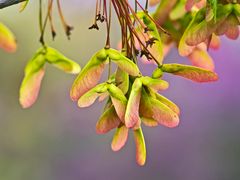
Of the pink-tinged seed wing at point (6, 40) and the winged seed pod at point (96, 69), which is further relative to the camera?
the pink-tinged seed wing at point (6, 40)

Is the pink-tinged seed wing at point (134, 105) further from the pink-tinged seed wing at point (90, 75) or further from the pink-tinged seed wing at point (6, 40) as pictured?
the pink-tinged seed wing at point (6, 40)

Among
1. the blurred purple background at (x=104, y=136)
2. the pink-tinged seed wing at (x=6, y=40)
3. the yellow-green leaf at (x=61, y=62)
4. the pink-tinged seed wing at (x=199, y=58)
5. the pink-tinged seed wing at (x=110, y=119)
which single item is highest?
the pink-tinged seed wing at (x=6, y=40)

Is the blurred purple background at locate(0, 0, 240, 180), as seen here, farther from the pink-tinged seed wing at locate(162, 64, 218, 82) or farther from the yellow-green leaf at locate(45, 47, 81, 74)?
the pink-tinged seed wing at locate(162, 64, 218, 82)

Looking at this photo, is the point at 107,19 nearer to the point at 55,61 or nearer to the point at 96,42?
the point at 55,61

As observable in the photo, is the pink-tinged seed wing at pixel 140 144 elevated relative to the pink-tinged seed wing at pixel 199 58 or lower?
lower

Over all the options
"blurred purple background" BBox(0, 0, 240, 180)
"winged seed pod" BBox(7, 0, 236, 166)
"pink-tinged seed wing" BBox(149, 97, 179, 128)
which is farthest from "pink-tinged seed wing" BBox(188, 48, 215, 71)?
"blurred purple background" BBox(0, 0, 240, 180)

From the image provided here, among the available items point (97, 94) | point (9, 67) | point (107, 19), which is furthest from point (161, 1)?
point (9, 67)

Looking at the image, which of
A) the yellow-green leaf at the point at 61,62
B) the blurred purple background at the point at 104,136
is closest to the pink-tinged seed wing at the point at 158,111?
the yellow-green leaf at the point at 61,62

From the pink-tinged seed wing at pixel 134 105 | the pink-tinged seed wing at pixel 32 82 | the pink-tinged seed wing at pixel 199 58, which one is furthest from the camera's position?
the pink-tinged seed wing at pixel 199 58
